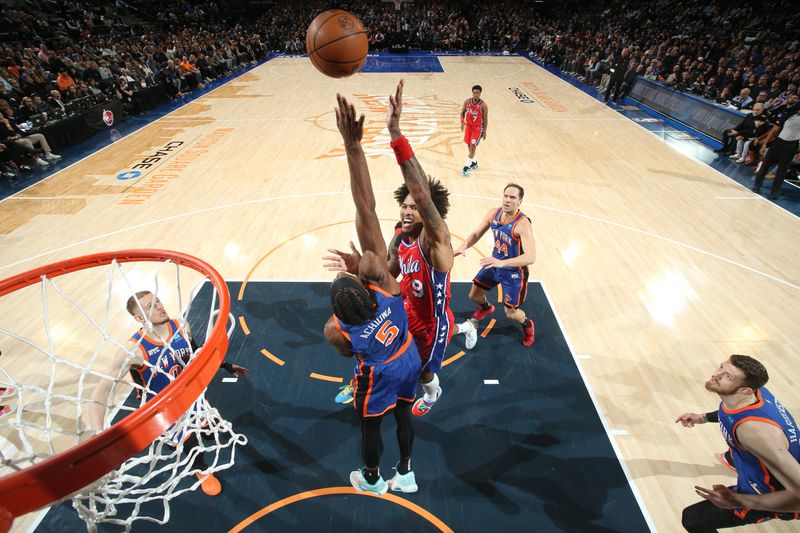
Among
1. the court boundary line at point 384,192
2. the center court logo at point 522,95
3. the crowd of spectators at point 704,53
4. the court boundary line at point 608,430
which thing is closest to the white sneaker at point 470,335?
the court boundary line at point 608,430

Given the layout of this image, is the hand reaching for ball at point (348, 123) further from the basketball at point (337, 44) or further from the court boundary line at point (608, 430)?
the court boundary line at point (608, 430)

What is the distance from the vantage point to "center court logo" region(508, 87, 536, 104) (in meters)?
13.9

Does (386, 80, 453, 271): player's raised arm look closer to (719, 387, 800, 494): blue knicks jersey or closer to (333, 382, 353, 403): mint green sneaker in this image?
(333, 382, 353, 403): mint green sneaker

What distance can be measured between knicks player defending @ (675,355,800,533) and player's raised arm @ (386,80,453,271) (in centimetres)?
172

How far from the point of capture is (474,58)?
21422 mm

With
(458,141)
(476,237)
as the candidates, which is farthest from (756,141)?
(476,237)

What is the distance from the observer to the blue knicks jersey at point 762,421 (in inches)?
92.3

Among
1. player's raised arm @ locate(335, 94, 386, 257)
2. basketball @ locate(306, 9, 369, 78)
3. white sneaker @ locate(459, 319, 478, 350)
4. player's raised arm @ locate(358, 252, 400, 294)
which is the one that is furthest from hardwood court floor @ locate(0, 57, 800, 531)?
basketball @ locate(306, 9, 369, 78)

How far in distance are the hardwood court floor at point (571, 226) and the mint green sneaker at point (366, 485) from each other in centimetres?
196

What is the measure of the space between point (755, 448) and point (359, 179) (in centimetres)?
262

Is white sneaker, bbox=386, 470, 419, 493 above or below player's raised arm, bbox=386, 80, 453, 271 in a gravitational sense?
below

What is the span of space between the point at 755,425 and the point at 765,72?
13478mm

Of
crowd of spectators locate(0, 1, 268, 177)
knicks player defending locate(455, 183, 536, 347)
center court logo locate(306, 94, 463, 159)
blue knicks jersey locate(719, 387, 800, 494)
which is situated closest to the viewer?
blue knicks jersey locate(719, 387, 800, 494)

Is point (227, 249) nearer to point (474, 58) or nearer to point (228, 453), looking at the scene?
point (228, 453)
